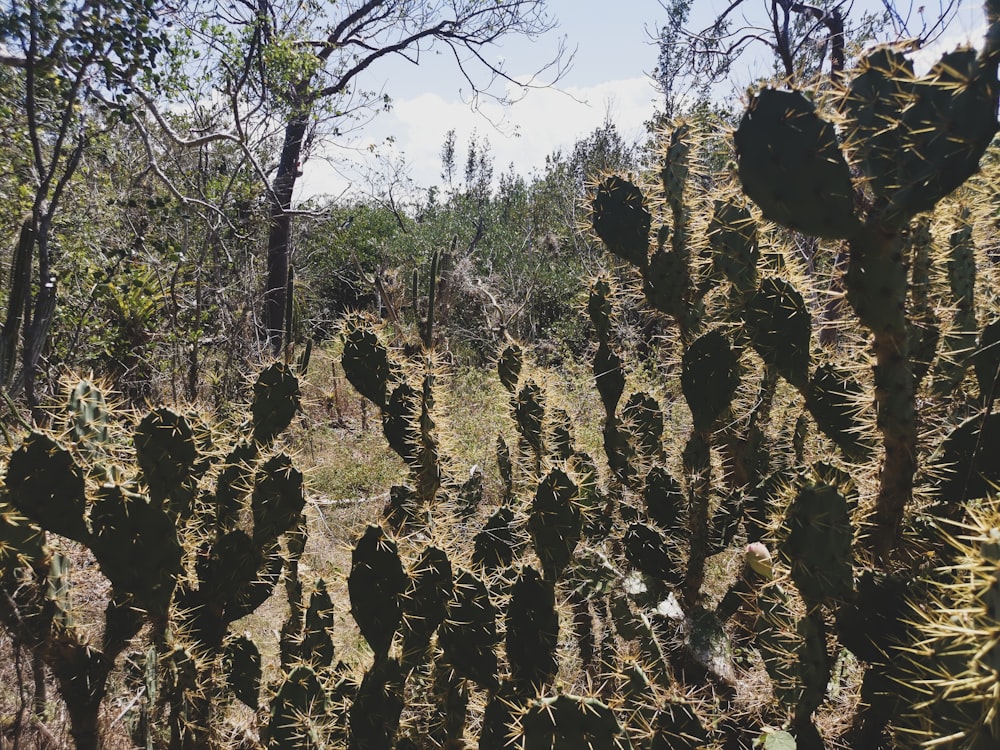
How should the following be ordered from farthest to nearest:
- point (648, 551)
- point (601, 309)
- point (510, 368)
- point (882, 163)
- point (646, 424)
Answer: point (510, 368)
point (646, 424)
point (601, 309)
point (648, 551)
point (882, 163)

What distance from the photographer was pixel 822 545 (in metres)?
1.41

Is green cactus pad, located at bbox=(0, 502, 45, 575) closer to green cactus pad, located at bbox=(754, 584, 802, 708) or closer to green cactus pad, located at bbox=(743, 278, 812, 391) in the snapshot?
green cactus pad, located at bbox=(754, 584, 802, 708)

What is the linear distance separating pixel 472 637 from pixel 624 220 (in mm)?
1791

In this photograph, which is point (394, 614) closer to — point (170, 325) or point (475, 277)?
point (170, 325)

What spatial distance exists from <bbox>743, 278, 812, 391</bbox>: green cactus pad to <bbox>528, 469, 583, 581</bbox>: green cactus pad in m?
0.81

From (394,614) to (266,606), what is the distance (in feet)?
8.47

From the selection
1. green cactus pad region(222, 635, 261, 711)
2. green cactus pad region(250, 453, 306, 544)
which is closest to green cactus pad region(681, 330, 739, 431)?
green cactus pad region(250, 453, 306, 544)

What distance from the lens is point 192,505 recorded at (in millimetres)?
2182

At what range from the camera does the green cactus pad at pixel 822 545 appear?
4.63ft

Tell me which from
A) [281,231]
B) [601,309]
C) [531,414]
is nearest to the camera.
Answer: [531,414]

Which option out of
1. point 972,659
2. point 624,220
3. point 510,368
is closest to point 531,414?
point 510,368

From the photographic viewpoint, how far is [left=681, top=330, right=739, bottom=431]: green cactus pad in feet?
7.38

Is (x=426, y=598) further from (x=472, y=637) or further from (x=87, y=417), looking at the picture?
(x=87, y=417)

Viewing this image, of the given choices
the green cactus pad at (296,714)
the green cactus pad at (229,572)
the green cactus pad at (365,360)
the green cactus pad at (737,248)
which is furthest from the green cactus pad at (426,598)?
the green cactus pad at (737,248)
